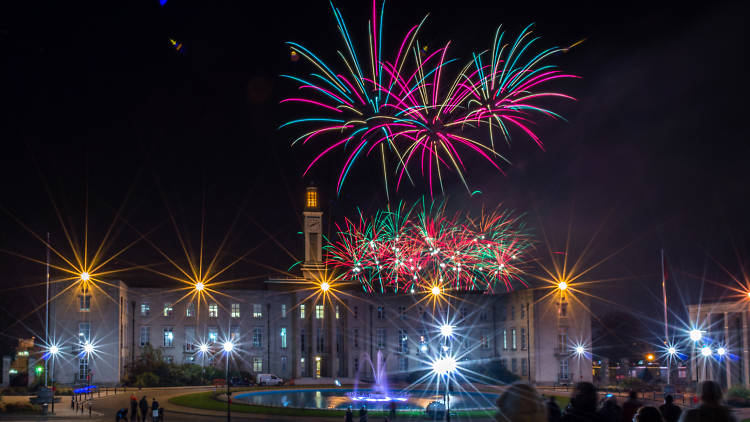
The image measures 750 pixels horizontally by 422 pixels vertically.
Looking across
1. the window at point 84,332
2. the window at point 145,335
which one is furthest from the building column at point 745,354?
the window at point 84,332

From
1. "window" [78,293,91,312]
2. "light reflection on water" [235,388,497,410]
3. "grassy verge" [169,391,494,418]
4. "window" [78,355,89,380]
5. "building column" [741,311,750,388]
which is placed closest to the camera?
"grassy verge" [169,391,494,418]

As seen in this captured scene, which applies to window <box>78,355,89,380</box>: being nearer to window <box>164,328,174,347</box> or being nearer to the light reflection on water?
window <box>164,328,174,347</box>


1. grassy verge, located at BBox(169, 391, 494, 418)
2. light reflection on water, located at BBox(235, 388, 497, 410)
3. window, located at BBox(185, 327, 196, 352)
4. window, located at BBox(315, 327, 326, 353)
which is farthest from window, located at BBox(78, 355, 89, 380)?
grassy verge, located at BBox(169, 391, 494, 418)

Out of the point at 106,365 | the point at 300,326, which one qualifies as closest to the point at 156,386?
the point at 106,365

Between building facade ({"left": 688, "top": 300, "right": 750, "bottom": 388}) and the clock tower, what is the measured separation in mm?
36782

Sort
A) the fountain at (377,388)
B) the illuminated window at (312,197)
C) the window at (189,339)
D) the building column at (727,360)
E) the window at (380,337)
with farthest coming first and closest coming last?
the illuminated window at (312,197)
the window at (380,337)
the window at (189,339)
the building column at (727,360)
the fountain at (377,388)

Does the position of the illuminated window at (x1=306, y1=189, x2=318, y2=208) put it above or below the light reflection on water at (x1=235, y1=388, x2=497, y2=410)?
above

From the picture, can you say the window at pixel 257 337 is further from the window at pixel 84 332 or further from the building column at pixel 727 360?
the building column at pixel 727 360

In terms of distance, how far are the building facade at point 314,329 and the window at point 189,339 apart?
3.9 inches

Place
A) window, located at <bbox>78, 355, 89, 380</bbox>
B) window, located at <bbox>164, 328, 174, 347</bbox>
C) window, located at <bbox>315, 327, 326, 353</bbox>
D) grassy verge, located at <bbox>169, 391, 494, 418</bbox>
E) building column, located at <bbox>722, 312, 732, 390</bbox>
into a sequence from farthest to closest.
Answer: window, located at <bbox>315, 327, 326, 353</bbox> < window, located at <bbox>164, 328, 174, 347</bbox> < window, located at <bbox>78, 355, 89, 380</bbox> < building column, located at <bbox>722, 312, 732, 390</bbox> < grassy verge, located at <bbox>169, 391, 494, 418</bbox>

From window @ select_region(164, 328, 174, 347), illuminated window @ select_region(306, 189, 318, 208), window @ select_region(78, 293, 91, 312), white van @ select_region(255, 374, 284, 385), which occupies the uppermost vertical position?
illuminated window @ select_region(306, 189, 318, 208)

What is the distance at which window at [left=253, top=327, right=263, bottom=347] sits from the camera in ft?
230

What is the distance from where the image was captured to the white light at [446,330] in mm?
71938

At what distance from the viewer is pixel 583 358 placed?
215ft
